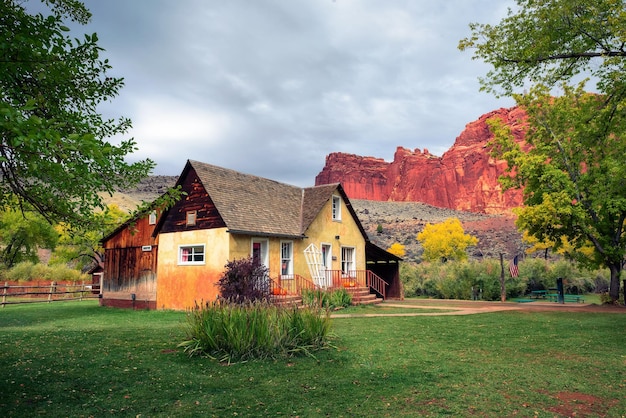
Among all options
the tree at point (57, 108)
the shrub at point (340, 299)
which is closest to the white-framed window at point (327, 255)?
the shrub at point (340, 299)

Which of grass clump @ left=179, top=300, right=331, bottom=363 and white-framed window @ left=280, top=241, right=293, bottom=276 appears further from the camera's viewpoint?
white-framed window @ left=280, top=241, right=293, bottom=276

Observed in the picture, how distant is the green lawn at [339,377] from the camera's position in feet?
18.0

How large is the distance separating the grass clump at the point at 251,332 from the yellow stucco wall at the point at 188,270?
8409mm

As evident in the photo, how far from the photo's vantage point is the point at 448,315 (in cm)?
1559

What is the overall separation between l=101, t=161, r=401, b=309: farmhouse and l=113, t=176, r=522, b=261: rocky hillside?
3261 cm

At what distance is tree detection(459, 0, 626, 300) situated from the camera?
35.7ft

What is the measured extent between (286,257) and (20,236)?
→ 30445 millimetres

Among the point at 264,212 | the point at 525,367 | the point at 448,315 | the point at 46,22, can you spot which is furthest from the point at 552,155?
the point at 46,22

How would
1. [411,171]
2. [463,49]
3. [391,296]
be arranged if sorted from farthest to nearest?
1. [411,171]
2. [391,296]
3. [463,49]

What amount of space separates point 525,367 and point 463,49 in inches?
358

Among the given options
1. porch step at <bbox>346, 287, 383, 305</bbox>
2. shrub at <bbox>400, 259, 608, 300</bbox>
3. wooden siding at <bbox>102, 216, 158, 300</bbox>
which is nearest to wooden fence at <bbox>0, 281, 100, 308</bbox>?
wooden siding at <bbox>102, 216, 158, 300</bbox>

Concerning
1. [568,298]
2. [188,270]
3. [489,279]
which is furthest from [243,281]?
[568,298]

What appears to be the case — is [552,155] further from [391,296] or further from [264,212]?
[264,212]

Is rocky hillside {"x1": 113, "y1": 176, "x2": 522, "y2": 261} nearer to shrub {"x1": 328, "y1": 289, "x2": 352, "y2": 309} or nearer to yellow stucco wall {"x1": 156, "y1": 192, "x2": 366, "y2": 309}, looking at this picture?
yellow stucco wall {"x1": 156, "y1": 192, "x2": 366, "y2": 309}
